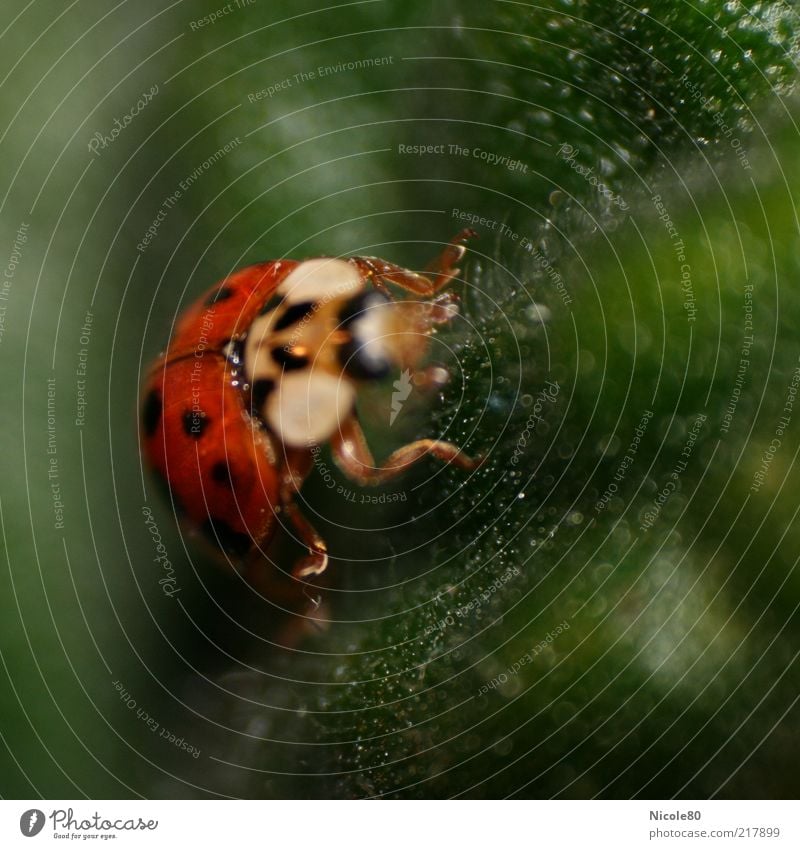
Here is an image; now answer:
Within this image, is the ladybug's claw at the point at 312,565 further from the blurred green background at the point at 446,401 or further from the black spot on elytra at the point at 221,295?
the black spot on elytra at the point at 221,295

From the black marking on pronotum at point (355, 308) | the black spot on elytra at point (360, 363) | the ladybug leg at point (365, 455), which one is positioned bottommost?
the ladybug leg at point (365, 455)

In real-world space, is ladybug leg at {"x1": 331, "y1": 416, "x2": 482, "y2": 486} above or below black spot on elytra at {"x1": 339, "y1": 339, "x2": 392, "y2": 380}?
below

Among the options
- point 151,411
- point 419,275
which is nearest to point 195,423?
point 151,411

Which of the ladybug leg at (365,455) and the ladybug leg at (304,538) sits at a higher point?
the ladybug leg at (365,455)

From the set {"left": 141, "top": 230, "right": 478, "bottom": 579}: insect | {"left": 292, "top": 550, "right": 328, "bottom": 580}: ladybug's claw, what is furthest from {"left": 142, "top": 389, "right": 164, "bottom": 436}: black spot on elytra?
{"left": 292, "top": 550, "right": 328, "bottom": 580}: ladybug's claw

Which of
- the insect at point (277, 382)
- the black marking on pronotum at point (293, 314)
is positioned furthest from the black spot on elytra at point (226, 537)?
the black marking on pronotum at point (293, 314)

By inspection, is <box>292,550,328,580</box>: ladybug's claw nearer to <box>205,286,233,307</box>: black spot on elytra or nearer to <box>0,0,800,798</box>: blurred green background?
<box>0,0,800,798</box>: blurred green background
